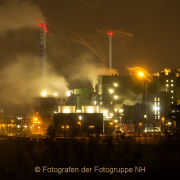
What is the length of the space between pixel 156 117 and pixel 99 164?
24.0m

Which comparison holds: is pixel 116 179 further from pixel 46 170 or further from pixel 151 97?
pixel 151 97

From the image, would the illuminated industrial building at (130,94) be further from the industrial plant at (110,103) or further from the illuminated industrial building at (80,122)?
the illuminated industrial building at (80,122)

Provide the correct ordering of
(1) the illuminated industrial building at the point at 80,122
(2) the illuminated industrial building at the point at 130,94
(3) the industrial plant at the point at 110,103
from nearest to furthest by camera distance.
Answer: (1) the illuminated industrial building at the point at 80,122, (3) the industrial plant at the point at 110,103, (2) the illuminated industrial building at the point at 130,94

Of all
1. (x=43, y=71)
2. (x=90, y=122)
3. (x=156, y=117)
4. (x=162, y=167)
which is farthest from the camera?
(x=43, y=71)

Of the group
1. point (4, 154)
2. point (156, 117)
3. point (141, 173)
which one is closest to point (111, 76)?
point (156, 117)

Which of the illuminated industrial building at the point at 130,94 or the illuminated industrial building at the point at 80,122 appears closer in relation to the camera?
the illuminated industrial building at the point at 80,122

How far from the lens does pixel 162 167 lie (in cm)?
552
